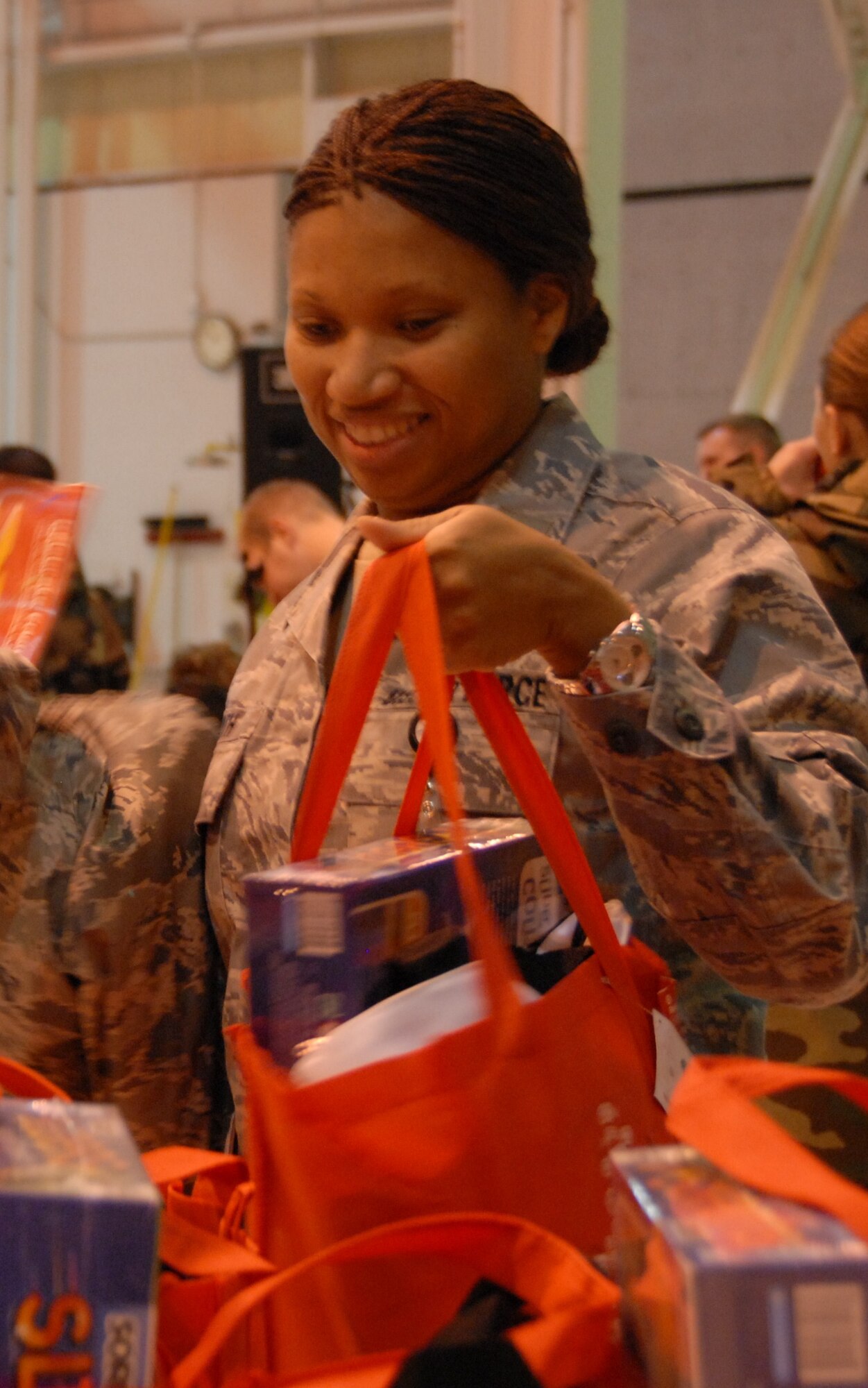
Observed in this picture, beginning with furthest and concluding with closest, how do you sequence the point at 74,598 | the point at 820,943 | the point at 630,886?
the point at 74,598
the point at 630,886
the point at 820,943

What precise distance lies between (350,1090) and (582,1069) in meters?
0.12

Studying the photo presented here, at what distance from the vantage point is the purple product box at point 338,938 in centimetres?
60

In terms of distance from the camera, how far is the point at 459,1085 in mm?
574

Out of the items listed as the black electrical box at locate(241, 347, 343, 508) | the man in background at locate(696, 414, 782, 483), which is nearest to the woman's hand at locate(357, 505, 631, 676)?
the man in background at locate(696, 414, 782, 483)

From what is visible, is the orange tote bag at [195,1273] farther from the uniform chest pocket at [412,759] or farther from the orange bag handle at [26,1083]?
the uniform chest pocket at [412,759]

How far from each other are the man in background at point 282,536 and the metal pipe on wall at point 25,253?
5.01 metres

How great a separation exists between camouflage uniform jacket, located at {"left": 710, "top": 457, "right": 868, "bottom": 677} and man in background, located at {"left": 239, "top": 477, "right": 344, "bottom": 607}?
149cm

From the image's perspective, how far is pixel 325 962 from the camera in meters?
0.60

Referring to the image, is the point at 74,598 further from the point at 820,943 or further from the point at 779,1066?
the point at 779,1066

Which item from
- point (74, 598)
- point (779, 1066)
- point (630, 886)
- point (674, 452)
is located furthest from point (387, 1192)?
point (674, 452)

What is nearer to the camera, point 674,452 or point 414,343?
point 414,343

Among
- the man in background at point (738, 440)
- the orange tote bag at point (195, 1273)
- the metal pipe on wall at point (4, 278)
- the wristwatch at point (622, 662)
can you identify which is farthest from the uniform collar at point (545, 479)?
the metal pipe on wall at point (4, 278)

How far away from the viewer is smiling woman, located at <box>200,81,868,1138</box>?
29.2 inches

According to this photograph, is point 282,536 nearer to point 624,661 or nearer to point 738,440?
point 738,440
